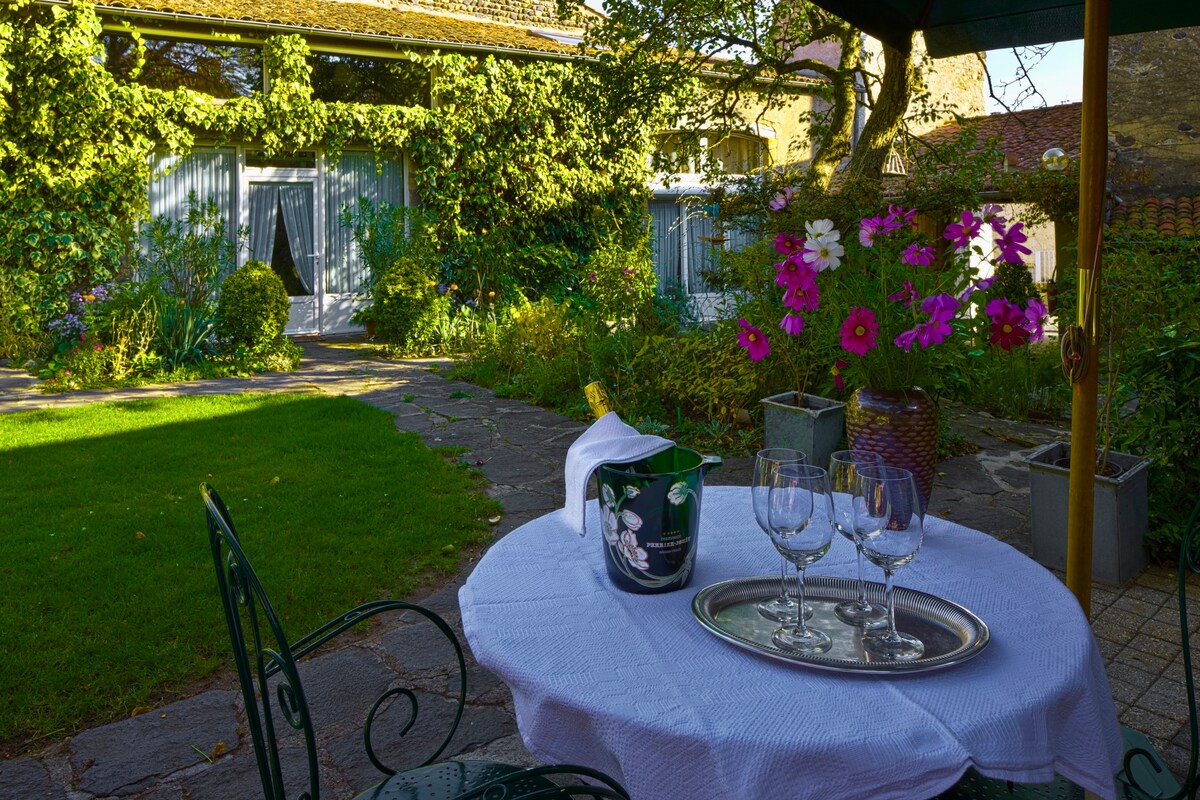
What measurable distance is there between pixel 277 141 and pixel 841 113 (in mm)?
6783

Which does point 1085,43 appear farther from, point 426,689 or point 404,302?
point 404,302

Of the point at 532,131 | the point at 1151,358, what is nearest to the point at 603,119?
the point at 532,131

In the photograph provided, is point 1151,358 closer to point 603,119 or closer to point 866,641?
point 866,641

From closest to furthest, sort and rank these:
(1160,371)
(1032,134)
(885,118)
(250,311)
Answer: (1160,371)
(885,118)
(250,311)
(1032,134)

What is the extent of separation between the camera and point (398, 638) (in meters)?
3.33

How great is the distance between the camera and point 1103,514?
377 centimetres

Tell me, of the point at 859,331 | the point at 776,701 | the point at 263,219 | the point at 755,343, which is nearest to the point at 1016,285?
the point at 755,343

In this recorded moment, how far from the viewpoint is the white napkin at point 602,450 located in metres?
1.57

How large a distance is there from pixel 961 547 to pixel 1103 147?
864 millimetres

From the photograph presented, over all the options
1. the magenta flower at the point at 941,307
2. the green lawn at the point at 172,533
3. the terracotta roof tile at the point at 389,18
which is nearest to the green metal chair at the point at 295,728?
the green lawn at the point at 172,533

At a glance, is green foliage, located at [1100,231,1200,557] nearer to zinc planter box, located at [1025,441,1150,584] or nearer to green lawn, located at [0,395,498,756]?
zinc planter box, located at [1025,441,1150,584]

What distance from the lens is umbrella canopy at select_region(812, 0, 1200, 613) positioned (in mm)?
1910

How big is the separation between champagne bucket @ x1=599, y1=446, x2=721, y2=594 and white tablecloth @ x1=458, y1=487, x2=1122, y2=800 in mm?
39

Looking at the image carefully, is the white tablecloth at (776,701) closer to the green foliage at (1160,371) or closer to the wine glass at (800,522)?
the wine glass at (800,522)
